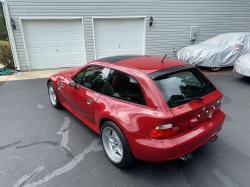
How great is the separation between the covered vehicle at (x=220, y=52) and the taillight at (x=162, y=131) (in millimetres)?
6557

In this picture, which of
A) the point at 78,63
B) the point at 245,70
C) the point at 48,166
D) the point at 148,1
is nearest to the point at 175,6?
the point at 148,1

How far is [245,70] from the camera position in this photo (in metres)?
6.20

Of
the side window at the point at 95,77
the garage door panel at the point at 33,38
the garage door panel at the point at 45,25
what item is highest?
the garage door panel at the point at 45,25

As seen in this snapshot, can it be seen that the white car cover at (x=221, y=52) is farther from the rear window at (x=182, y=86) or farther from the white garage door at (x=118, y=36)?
the rear window at (x=182, y=86)

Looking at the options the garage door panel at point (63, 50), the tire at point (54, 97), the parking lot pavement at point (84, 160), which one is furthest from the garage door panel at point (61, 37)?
the parking lot pavement at point (84, 160)

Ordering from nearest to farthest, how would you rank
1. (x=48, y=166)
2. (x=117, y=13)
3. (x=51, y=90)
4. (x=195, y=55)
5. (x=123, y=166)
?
(x=123, y=166) < (x=48, y=166) < (x=51, y=90) < (x=195, y=55) < (x=117, y=13)

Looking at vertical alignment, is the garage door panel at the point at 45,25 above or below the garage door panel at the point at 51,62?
above

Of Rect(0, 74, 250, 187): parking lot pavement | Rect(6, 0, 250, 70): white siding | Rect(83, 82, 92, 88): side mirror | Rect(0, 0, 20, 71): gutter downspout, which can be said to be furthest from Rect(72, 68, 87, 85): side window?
Rect(0, 0, 20, 71): gutter downspout

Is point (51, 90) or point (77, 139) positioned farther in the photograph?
point (51, 90)

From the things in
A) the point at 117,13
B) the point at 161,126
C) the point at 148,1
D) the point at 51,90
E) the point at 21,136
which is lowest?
the point at 21,136

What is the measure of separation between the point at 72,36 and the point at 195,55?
5.90 meters

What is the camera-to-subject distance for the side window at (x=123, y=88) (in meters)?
2.37

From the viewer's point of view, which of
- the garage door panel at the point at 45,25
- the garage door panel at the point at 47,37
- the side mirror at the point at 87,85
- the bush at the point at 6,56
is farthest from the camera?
the bush at the point at 6,56

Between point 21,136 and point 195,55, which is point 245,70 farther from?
point 21,136
